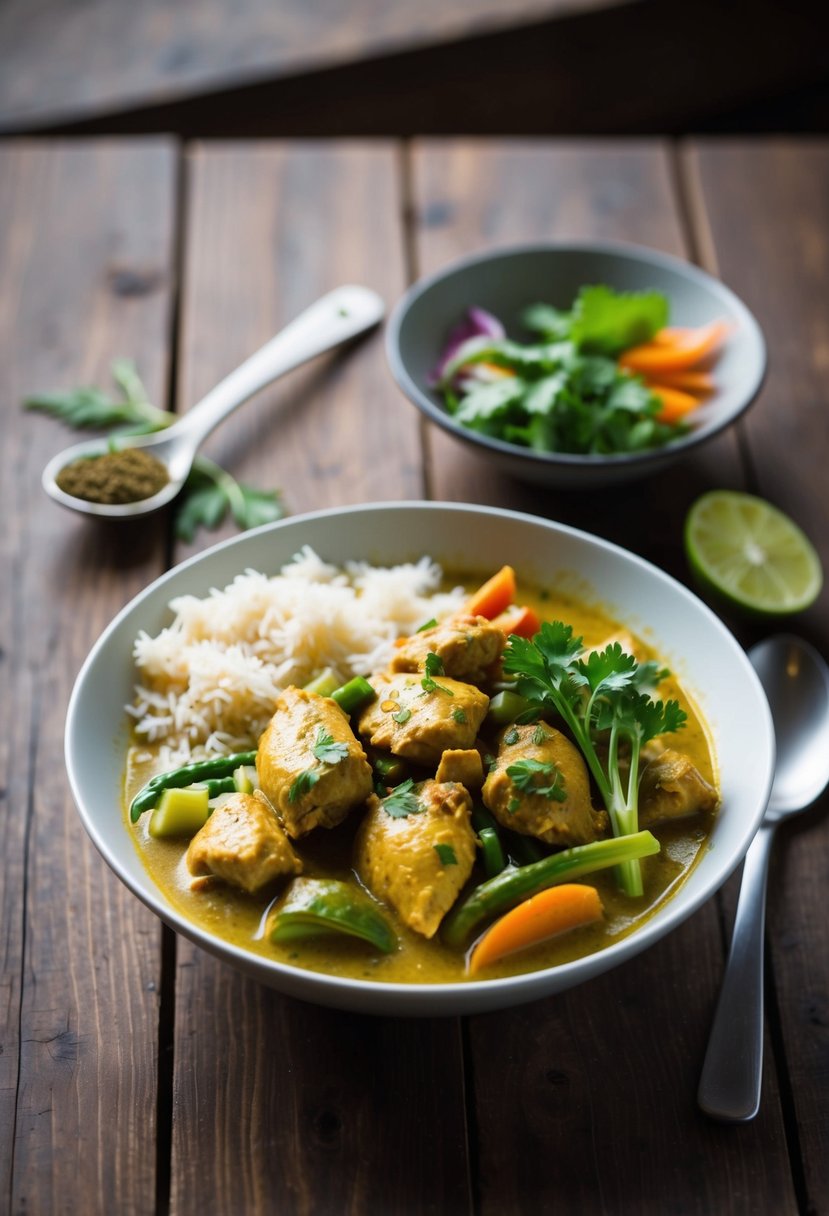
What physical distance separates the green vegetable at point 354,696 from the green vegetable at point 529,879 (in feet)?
1.58

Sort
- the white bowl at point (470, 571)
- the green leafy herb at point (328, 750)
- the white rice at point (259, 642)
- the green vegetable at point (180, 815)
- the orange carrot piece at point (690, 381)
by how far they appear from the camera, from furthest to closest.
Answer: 1. the orange carrot piece at point (690, 381)
2. the white rice at point (259, 642)
3. the green vegetable at point (180, 815)
4. the green leafy herb at point (328, 750)
5. the white bowl at point (470, 571)

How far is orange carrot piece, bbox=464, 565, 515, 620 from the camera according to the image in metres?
2.64

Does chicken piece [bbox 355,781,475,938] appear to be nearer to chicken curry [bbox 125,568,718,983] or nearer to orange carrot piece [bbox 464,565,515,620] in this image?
chicken curry [bbox 125,568,718,983]

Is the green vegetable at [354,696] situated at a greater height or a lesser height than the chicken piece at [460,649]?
lesser

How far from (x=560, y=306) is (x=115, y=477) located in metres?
1.50

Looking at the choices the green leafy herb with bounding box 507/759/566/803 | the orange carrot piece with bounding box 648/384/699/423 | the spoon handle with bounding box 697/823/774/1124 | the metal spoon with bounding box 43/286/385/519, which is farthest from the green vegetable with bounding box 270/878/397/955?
the orange carrot piece with bounding box 648/384/699/423

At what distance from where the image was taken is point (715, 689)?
249 centimetres

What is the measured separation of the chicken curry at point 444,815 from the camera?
6.67ft

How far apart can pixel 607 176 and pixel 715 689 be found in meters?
2.52

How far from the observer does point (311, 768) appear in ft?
6.89

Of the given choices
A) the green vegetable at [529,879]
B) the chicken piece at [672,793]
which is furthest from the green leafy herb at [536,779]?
the chicken piece at [672,793]

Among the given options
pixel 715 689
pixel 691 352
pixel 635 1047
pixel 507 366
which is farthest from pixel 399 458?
pixel 635 1047

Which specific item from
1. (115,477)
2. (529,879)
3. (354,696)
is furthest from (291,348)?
(529,879)

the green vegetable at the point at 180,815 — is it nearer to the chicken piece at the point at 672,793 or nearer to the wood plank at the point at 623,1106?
the wood plank at the point at 623,1106
